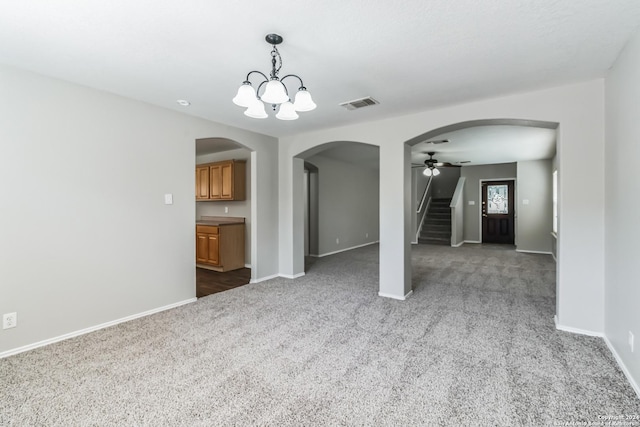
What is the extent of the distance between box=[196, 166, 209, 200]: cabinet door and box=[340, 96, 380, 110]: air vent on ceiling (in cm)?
371

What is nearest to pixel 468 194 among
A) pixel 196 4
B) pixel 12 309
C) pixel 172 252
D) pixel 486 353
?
pixel 486 353

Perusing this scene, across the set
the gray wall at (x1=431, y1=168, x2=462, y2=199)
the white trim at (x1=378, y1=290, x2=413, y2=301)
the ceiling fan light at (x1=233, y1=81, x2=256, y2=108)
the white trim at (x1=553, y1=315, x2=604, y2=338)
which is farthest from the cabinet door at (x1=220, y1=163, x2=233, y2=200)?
the gray wall at (x1=431, y1=168, x2=462, y2=199)

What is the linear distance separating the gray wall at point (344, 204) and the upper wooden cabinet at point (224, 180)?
5.58ft

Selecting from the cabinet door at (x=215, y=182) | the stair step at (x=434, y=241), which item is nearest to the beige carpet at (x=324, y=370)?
the cabinet door at (x=215, y=182)

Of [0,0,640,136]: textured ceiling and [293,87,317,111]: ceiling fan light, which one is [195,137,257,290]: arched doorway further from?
[293,87,317,111]: ceiling fan light

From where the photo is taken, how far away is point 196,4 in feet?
5.70

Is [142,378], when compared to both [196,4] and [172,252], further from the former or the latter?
[196,4]

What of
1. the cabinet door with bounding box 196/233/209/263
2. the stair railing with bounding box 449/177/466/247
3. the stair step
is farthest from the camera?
the stair step

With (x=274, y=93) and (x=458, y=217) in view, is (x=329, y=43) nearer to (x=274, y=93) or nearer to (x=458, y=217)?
(x=274, y=93)

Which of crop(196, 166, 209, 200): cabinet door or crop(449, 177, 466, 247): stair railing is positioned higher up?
crop(196, 166, 209, 200): cabinet door

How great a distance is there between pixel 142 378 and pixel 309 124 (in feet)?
11.2

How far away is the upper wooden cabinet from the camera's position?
565 cm

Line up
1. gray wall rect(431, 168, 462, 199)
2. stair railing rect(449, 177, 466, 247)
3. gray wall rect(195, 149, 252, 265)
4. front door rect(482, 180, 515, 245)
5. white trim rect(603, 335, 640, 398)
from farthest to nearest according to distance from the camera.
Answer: gray wall rect(431, 168, 462, 199), front door rect(482, 180, 515, 245), stair railing rect(449, 177, 466, 247), gray wall rect(195, 149, 252, 265), white trim rect(603, 335, 640, 398)

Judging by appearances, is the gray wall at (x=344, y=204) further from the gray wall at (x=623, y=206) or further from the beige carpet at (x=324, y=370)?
the gray wall at (x=623, y=206)
